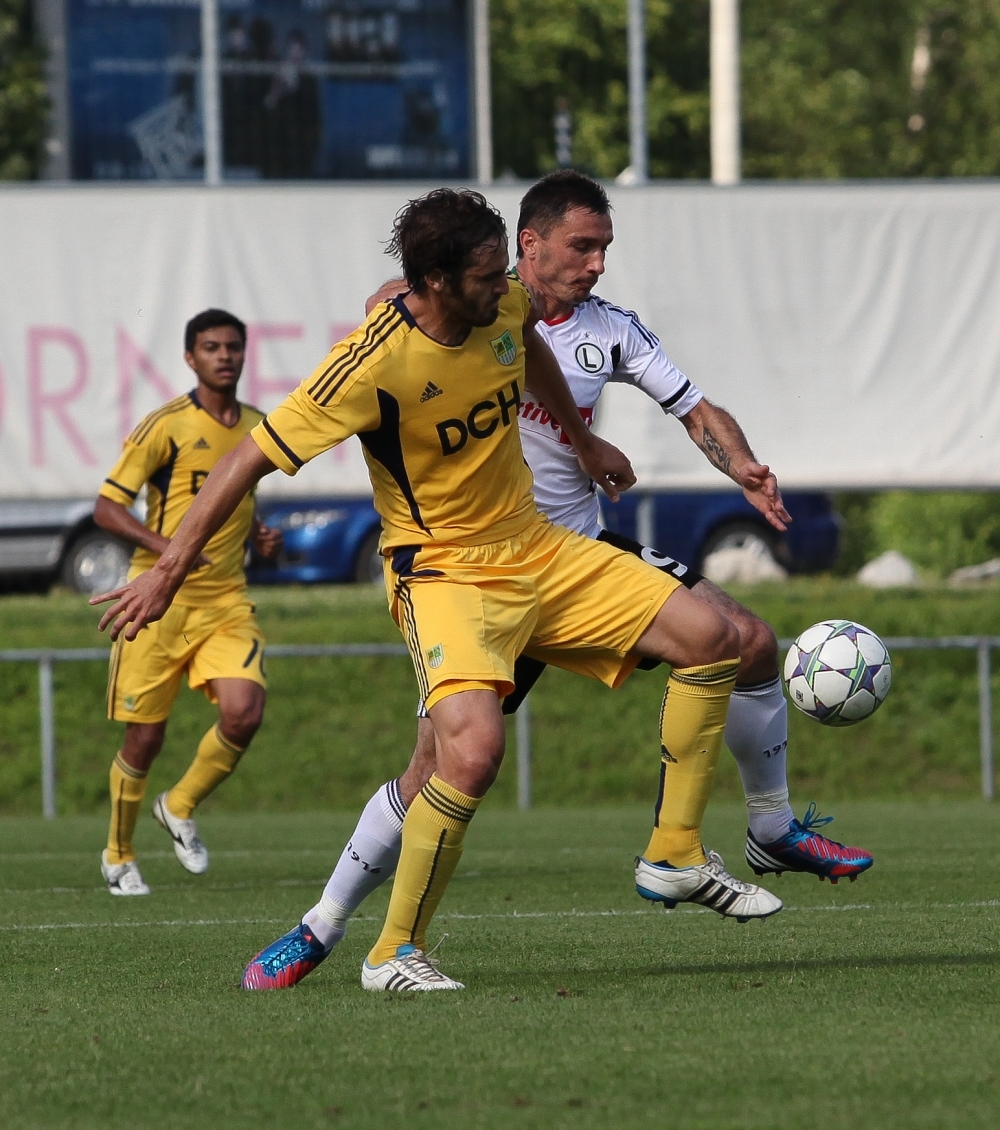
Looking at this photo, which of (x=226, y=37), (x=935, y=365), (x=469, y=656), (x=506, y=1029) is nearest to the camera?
(x=506, y=1029)

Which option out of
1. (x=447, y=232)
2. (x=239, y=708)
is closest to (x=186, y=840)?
(x=239, y=708)

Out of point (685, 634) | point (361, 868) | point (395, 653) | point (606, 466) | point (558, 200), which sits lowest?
point (395, 653)

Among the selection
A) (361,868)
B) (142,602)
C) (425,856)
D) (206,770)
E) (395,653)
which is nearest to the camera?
(142,602)

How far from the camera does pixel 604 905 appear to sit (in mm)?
8086

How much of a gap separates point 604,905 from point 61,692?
9.21m

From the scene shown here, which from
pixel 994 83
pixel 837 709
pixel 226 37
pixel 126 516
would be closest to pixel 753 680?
pixel 837 709

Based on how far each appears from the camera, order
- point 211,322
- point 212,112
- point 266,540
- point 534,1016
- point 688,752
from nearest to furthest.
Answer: point 534,1016 → point 688,752 → point 211,322 → point 266,540 → point 212,112

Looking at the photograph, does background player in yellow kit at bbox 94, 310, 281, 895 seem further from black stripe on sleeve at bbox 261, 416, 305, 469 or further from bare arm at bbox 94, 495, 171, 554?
black stripe on sleeve at bbox 261, 416, 305, 469

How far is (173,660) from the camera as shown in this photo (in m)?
9.70

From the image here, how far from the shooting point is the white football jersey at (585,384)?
674cm

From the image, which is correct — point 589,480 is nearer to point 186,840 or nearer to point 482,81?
point 186,840

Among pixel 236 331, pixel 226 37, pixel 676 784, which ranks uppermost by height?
pixel 226 37

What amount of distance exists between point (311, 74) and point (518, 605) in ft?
50.4

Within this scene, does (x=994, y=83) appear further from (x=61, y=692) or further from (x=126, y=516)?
Answer: (x=126, y=516)
